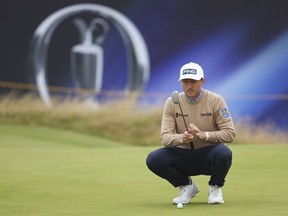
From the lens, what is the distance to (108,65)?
69.2 feet

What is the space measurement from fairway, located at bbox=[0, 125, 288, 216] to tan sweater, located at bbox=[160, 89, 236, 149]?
603mm

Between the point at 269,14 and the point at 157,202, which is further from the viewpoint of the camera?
the point at 269,14

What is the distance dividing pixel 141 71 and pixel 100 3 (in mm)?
1946

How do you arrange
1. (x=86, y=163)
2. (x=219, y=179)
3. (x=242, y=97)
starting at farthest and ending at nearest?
(x=242, y=97) → (x=86, y=163) → (x=219, y=179)

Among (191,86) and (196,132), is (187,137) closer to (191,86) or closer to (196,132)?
(196,132)

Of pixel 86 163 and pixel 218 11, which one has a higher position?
pixel 218 11

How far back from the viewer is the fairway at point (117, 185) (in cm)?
779

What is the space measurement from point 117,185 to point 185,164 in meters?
2.06

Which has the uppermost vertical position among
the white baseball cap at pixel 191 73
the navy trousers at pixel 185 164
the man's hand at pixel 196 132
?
the white baseball cap at pixel 191 73

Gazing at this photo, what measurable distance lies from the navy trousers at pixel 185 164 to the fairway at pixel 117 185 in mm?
272

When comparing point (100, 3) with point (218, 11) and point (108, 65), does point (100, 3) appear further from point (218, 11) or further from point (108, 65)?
point (218, 11)

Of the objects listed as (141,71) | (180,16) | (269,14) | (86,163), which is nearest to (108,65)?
(141,71)

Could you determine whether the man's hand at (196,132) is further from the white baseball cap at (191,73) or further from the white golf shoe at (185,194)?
the white golf shoe at (185,194)

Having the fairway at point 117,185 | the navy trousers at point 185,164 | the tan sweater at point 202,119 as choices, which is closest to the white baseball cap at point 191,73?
the tan sweater at point 202,119
